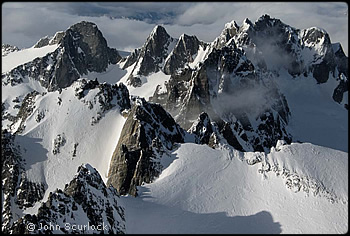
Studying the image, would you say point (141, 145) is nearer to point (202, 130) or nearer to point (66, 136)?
point (202, 130)

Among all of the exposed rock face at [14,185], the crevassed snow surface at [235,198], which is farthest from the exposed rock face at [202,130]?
the exposed rock face at [14,185]

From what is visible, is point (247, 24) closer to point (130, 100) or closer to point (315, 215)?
point (130, 100)

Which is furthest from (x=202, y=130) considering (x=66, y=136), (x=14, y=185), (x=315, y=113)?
(x=315, y=113)

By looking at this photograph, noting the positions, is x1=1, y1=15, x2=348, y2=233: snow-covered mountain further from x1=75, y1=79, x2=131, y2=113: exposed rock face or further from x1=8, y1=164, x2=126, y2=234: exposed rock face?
x1=75, y1=79, x2=131, y2=113: exposed rock face

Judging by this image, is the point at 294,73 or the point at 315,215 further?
the point at 294,73

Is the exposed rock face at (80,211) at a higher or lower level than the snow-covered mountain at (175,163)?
higher

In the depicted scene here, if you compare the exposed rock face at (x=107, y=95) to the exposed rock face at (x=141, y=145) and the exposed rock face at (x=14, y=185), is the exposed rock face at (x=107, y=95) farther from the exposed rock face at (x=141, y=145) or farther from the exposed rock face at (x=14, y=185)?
the exposed rock face at (x=14, y=185)

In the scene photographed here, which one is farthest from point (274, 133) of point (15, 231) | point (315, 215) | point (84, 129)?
point (15, 231)

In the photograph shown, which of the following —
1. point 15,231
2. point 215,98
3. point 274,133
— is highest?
point 15,231
